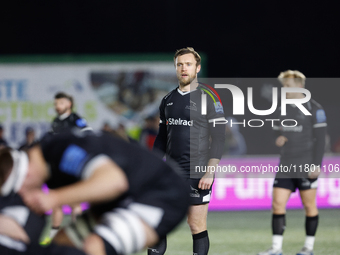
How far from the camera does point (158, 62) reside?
14.1 metres

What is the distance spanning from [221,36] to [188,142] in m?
13.2

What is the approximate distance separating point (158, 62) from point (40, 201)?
11341 mm

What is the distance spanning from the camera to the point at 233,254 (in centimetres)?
670

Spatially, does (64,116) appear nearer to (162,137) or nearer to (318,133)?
(162,137)

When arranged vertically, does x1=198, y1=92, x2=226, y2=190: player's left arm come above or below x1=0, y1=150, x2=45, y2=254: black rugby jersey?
above

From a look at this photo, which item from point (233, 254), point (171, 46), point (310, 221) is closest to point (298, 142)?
point (310, 221)

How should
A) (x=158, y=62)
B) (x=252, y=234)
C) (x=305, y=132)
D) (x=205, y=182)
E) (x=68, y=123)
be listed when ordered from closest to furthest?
(x=205, y=182), (x=305, y=132), (x=68, y=123), (x=252, y=234), (x=158, y=62)

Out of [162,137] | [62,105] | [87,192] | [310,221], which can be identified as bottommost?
[310,221]

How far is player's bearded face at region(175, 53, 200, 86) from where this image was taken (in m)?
5.41

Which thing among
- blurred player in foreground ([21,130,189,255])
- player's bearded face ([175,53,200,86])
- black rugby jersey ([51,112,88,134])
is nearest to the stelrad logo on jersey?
player's bearded face ([175,53,200,86])

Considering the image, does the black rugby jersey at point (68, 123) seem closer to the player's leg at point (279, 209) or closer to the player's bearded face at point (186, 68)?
the player's bearded face at point (186, 68)

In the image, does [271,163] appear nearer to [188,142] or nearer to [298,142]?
[298,142]

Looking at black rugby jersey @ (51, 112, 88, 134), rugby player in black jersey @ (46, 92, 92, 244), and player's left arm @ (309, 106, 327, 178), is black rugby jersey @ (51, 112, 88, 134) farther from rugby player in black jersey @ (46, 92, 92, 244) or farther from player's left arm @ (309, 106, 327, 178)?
player's left arm @ (309, 106, 327, 178)

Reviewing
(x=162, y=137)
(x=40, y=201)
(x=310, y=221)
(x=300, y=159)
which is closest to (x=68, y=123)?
(x=162, y=137)
